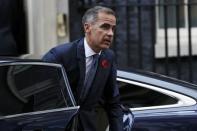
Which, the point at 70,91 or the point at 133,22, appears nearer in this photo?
the point at 70,91

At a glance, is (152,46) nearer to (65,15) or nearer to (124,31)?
(124,31)

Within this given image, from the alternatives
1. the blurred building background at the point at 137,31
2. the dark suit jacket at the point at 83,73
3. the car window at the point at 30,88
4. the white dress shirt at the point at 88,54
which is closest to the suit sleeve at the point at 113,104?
the dark suit jacket at the point at 83,73

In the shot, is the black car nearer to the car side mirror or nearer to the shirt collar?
the car side mirror

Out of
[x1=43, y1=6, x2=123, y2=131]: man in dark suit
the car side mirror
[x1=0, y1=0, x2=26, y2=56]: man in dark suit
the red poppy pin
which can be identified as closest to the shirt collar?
[x1=43, y1=6, x2=123, y2=131]: man in dark suit

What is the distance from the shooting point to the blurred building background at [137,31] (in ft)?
34.1

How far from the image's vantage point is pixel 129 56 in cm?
1067

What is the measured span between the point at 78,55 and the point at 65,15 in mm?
5887

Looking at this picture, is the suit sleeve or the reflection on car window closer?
the suit sleeve

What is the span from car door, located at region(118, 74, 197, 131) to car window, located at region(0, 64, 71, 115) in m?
1.47

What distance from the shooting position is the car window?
13.3 ft

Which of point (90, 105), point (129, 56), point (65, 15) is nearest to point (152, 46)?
point (129, 56)

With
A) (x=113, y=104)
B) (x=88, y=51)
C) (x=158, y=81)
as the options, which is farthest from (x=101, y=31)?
(x=158, y=81)

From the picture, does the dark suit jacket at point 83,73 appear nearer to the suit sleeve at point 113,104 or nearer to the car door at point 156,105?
the suit sleeve at point 113,104

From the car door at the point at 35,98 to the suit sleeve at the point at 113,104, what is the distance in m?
0.46
